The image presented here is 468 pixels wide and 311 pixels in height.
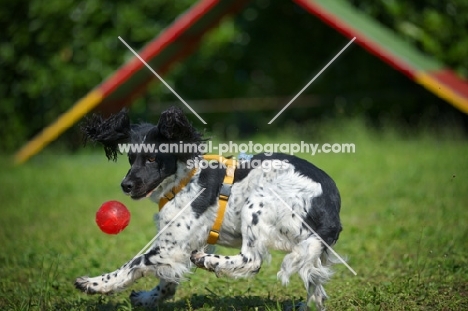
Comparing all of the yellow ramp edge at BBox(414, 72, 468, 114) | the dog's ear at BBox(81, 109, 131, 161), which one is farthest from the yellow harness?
the yellow ramp edge at BBox(414, 72, 468, 114)

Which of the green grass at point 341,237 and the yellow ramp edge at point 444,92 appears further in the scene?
the yellow ramp edge at point 444,92

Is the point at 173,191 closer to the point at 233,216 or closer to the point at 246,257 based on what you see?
the point at 233,216

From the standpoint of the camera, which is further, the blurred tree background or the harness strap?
the blurred tree background

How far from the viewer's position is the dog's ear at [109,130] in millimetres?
4723

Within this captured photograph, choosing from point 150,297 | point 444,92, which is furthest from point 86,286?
point 444,92

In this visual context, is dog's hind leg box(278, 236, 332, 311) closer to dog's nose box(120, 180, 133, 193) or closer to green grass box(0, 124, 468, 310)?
green grass box(0, 124, 468, 310)

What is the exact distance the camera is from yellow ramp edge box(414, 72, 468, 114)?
9.04m

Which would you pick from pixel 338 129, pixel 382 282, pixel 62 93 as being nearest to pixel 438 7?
pixel 338 129

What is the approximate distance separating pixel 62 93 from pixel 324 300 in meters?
9.78

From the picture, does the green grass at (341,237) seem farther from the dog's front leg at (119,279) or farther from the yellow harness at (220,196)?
the yellow harness at (220,196)

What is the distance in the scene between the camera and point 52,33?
1295cm

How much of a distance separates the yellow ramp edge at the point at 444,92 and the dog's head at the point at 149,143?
5521 mm

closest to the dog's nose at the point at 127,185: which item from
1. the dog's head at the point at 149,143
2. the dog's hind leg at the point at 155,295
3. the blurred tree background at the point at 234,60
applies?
the dog's head at the point at 149,143

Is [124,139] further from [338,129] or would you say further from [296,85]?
[296,85]
